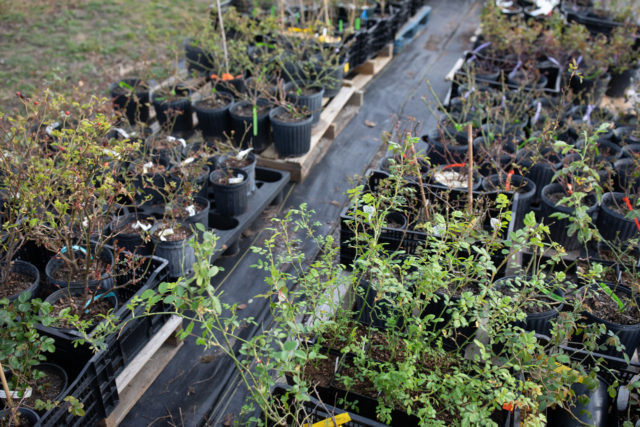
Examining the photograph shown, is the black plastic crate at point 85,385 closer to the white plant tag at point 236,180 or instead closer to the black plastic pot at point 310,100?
the white plant tag at point 236,180

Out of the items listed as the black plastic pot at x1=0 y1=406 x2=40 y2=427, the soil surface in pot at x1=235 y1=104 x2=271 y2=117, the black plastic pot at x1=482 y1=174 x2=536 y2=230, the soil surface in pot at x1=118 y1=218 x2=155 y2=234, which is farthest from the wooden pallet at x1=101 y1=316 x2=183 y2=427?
the black plastic pot at x1=482 y1=174 x2=536 y2=230

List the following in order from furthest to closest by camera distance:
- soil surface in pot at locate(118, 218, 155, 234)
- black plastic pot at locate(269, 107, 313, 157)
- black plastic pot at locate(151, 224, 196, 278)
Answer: black plastic pot at locate(269, 107, 313, 157)
soil surface in pot at locate(118, 218, 155, 234)
black plastic pot at locate(151, 224, 196, 278)

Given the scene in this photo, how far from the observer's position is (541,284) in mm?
1894

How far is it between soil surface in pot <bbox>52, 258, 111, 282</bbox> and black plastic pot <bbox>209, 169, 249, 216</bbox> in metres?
0.85

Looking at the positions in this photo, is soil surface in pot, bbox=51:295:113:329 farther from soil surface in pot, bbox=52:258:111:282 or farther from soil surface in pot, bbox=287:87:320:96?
Result: soil surface in pot, bbox=287:87:320:96

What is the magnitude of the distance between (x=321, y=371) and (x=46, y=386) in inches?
44.3

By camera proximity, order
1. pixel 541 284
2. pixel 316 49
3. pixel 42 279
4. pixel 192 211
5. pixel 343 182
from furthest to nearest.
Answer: pixel 316 49, pixel 343 182, pixel 192 211, pixel 42 279, pixel 541 284

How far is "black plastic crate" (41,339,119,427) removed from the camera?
6.85 ft

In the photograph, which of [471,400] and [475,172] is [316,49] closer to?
[475,172]

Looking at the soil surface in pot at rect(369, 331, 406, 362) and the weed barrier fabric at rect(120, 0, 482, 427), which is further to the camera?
the weed barrier fabric at rect(120, 0, 482, 427)

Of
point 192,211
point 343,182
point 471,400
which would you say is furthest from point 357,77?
point 471,400

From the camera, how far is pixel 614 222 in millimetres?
3213

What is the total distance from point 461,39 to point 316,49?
105 inches

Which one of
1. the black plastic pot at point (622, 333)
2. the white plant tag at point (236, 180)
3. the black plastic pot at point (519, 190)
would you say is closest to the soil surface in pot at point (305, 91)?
the white plant tag at point (236, 180)
